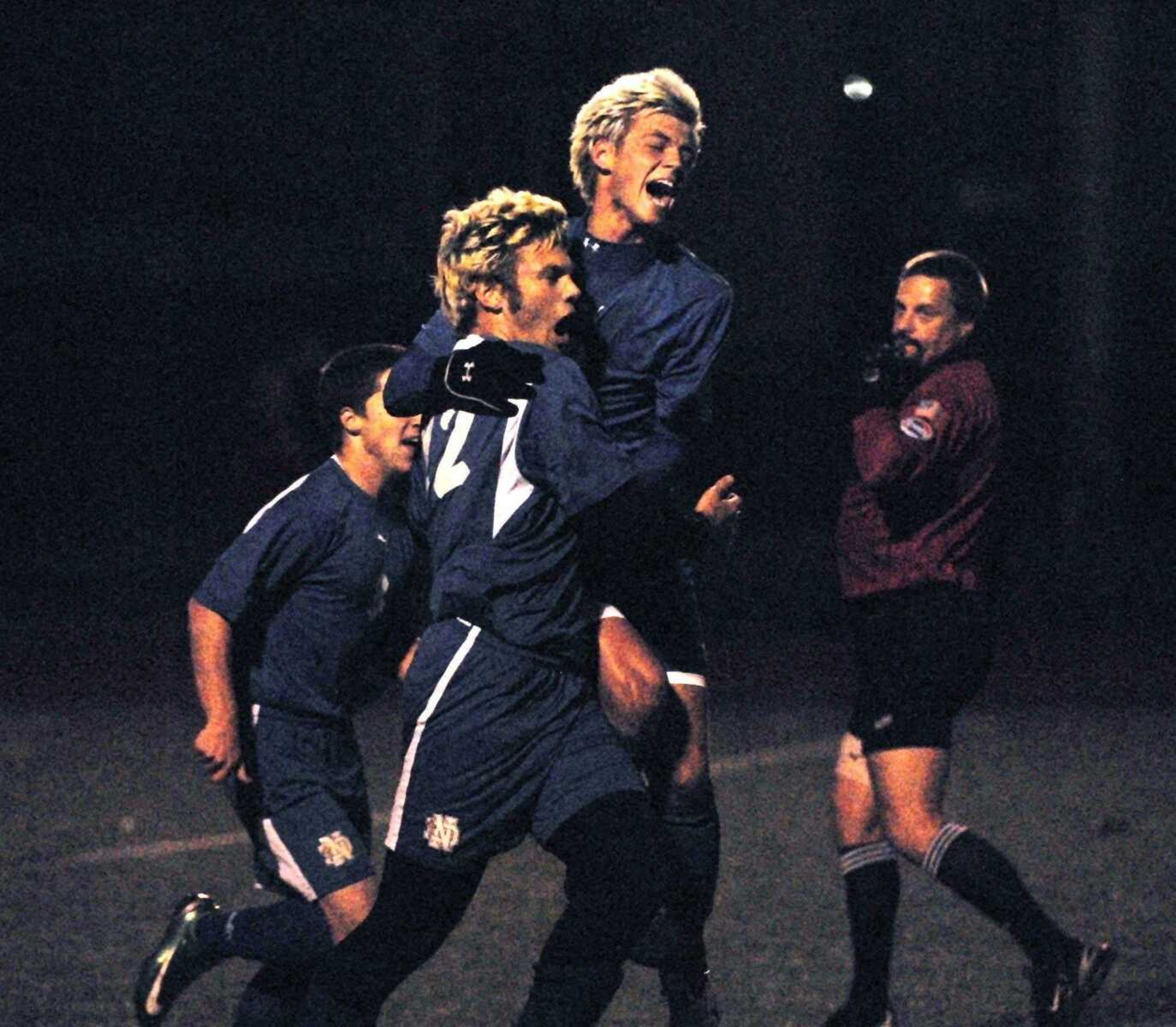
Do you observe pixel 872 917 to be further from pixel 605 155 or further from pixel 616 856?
pixel 605 155

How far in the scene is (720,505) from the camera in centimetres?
504

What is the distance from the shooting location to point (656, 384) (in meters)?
5.42

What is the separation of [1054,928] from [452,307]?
207cm

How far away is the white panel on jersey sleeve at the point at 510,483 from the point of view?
4.77 m

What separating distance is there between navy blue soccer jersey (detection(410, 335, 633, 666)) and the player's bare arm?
2.02ft

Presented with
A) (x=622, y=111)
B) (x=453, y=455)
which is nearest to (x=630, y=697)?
(x=453, y=455)

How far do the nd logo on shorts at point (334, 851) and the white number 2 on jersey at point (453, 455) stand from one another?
954 mm

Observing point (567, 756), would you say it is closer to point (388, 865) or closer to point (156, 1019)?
point (388, 865)

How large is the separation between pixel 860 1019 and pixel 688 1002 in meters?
0.53

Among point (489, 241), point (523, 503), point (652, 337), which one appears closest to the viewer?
point (523, 503)

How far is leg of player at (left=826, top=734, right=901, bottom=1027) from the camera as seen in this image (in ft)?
19.7

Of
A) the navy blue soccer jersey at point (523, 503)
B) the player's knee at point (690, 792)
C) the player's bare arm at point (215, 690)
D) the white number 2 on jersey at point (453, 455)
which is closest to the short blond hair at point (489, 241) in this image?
the navy blue soccer jersey at point (523, 503)

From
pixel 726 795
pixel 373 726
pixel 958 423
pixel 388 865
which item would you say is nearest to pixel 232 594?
pixel 388 865

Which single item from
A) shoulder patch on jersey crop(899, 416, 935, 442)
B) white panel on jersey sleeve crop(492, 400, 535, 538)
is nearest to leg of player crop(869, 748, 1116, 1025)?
shoulder patch on jersey crop(899, 416, 935, 442)
